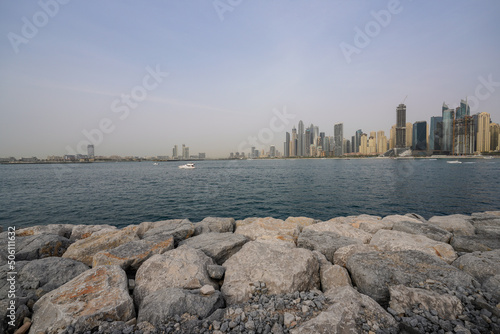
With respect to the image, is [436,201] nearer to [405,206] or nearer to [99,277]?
[405,206]

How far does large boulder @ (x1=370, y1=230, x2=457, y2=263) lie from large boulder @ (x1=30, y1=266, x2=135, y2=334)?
27.5 ft

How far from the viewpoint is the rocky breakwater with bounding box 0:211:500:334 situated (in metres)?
3.86

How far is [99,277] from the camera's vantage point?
5098 millimetres

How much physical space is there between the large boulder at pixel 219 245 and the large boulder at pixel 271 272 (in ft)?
3.64

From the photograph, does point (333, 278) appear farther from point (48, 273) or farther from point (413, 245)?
point (48, 273)

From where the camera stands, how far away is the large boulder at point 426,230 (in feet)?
28.4

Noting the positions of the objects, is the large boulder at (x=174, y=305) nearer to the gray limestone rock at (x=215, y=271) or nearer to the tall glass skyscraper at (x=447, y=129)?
the gray limestone rock at (x=215, y=271)

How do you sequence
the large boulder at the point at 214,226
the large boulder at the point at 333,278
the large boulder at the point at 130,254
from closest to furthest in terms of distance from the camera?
the large boulder at the point at 333,278
the large boulder at the point at 130,254
the large boulder at the point at 214,226

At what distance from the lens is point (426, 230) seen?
29.9 feet

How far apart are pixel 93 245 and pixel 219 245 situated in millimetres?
4698

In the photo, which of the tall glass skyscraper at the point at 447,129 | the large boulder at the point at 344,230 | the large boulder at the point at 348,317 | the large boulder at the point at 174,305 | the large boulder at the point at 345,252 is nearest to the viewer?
the large boulder at the point at 348,317

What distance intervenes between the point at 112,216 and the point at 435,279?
77.5 feet

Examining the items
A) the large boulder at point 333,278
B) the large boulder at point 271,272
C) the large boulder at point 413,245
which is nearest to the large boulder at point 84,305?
the large boulder at point 271,272

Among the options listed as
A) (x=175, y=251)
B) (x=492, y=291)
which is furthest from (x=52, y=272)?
(x=492, y=291)
